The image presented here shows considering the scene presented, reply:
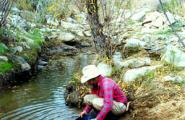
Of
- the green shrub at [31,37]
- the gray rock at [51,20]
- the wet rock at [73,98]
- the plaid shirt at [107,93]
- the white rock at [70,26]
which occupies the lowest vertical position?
the wet rock at [73,98]

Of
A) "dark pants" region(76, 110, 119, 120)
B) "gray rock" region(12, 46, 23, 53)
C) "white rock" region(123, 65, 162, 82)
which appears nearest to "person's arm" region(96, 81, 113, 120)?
"dark pants" region(76, 110, 119, 120)

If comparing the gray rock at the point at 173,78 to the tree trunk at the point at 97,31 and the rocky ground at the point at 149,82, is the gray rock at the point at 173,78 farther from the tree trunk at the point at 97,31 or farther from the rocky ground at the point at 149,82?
the tree trunk at the point at 97,31

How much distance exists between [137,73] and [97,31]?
7.29ft

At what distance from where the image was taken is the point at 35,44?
17.1m

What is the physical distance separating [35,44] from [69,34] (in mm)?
6471

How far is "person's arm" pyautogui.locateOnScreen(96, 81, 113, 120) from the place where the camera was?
7305 mm

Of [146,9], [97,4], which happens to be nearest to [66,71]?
[97,4]

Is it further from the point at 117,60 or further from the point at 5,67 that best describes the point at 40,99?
the point at 117,60

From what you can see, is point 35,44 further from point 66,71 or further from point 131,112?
point 131,112

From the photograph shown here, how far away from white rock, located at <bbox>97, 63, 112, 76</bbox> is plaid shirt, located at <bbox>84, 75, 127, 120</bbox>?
222 cm

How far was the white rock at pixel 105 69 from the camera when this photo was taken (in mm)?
10211

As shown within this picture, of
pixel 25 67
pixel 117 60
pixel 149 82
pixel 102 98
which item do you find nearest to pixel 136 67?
pixel 117 60

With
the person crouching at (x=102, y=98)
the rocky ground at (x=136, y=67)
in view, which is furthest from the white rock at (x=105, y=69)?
the person crouching at (x=102, y=98)

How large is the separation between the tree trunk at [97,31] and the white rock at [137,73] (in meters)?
1.53
